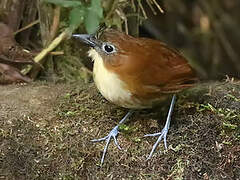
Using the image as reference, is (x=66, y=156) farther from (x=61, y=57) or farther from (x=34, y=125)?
(x=61, y=57)

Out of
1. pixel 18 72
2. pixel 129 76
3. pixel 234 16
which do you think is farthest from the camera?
pixel 234 16

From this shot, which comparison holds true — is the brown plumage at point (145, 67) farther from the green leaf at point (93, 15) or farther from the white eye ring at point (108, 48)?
the green leaf at point (93, 15)

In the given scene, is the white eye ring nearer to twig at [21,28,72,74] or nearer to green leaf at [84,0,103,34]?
green leaf at [84,0,103,34]

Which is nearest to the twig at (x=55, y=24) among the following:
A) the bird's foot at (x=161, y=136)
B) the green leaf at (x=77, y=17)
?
the green leaf at (x=77, y=17)

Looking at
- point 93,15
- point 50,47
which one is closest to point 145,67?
point 93,15

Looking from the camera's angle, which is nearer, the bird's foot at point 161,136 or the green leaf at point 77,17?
the bird's foot at point 161,136

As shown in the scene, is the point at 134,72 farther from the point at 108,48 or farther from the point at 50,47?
the point at 50,47

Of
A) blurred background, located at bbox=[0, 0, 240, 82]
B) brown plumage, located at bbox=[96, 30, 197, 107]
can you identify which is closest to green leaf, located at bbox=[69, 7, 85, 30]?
blurred background, located at bbox=[0, 0, 240, 82]

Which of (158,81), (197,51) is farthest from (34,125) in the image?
(197,51)

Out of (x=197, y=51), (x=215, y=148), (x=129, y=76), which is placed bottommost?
(x=197, y=51)
